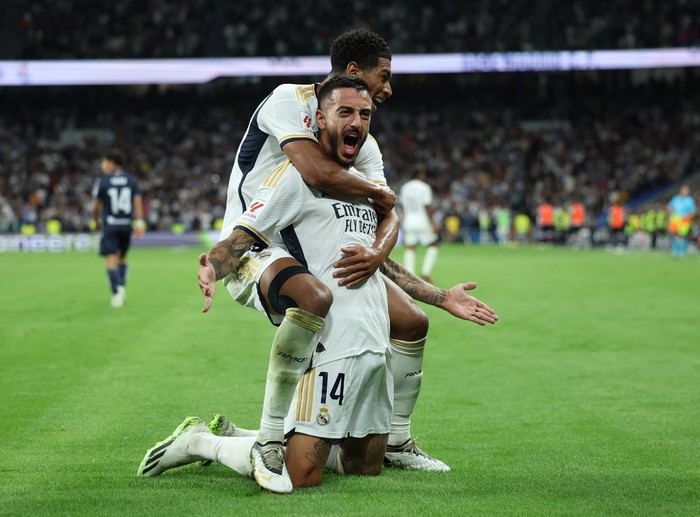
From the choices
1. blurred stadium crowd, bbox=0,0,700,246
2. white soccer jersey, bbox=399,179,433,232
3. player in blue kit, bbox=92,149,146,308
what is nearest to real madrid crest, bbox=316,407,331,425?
player in blue kit, bbox=92,149,146,308

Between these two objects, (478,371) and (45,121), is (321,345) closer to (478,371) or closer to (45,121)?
(478,371)

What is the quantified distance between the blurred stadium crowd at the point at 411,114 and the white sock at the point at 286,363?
3286cm

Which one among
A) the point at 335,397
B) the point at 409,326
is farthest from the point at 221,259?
the point at 409,326

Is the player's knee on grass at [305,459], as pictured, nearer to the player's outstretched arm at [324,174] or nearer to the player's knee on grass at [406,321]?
the player's knee on grass at [406,321]

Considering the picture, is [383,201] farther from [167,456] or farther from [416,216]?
[416,216]

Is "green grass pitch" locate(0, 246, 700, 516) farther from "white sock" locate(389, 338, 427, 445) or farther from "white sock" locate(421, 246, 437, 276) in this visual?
"white sock" locate(421, 246, 437, 276)

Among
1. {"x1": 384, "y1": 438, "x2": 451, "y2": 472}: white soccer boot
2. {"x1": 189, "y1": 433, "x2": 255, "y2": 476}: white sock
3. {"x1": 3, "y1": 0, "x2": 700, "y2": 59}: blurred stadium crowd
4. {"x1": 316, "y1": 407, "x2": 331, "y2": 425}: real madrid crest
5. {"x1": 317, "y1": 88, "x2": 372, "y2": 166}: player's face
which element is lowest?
{"x1": 384, "y1": 438, "x2": 451, "y2": 472}: white soccer boot

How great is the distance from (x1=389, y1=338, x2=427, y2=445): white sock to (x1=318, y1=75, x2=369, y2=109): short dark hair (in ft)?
4.34

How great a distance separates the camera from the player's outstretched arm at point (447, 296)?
5141 millimetres

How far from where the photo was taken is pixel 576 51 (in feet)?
121

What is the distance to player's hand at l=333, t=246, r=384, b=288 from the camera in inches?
189

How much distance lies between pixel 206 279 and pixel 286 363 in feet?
1.91

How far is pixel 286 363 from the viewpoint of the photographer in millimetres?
4590

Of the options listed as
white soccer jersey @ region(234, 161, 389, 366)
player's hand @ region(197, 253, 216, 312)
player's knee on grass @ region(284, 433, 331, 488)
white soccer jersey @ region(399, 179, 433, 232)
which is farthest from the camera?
white soccer jersey @ region(399, 179, 433, 232)
